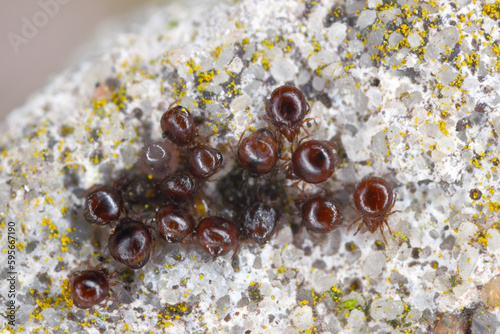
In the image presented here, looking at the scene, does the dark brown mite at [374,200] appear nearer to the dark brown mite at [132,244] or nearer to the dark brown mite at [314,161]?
the dark brown mite at [314,161]

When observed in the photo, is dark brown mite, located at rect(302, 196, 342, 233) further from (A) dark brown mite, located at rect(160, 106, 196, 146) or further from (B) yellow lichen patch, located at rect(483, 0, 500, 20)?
(B) yellow lichen patch, located at rect(483, 0, 500, 20)

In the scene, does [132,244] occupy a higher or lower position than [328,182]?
lower

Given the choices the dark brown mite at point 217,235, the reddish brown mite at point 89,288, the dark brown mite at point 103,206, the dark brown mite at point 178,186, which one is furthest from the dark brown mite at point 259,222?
the reddish brown mite at point 89,288

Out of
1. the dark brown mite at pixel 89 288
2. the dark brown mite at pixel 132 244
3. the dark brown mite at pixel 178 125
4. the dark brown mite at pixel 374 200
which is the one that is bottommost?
the dark brown mite at pixel 89 288

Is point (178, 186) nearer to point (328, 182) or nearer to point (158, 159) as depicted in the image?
point (158, 159)

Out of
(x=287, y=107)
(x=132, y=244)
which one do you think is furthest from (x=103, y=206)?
(x=287, y=107)
